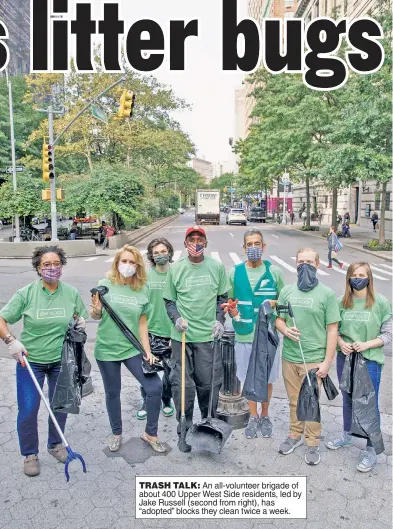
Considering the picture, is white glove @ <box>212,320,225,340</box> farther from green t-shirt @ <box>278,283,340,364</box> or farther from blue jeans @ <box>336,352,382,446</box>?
blue jeans @ <box>336,352,382,446</box>

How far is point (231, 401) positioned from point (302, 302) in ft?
4.80

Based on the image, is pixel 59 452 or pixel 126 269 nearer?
pixel 126 269

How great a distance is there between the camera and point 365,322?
3.89 metres

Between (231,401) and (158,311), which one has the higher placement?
(158,311)

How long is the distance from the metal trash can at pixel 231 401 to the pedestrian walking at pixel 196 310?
50 centimetres

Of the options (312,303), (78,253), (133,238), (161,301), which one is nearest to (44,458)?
(161,301)

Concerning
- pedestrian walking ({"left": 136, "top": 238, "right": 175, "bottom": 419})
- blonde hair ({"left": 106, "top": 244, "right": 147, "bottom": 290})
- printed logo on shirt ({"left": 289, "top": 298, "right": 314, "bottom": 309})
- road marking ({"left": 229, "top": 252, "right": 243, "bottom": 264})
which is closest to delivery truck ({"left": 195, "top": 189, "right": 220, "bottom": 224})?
road marking ({"left": 229, "top": 252, "right": 243, "bottom": 264})

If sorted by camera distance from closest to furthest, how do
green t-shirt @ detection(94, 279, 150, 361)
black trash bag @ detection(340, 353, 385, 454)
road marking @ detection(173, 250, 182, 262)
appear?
black trash bag @ detection(340, 353, 385, 454), green t-shirt @ detection(94, 279, 150, 361), road marking @ detection(173, 250, 182, 262)

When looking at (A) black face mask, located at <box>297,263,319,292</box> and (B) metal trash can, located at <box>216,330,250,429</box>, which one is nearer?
(A) black face mask, located at <box>297,263,319,292</box>

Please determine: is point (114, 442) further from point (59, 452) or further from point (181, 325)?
point (181, 325)

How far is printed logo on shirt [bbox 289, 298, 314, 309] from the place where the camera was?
12.9 ft

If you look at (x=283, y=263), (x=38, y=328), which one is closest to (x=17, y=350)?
(x=38, y=328)

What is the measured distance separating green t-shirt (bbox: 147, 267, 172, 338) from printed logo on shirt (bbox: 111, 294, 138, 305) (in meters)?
0.68

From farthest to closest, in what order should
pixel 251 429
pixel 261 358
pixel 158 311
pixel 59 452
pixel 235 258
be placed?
pixel 235 258, pixel 158 311, pixel 251 429, pixel 261 358, pixel 59 452
